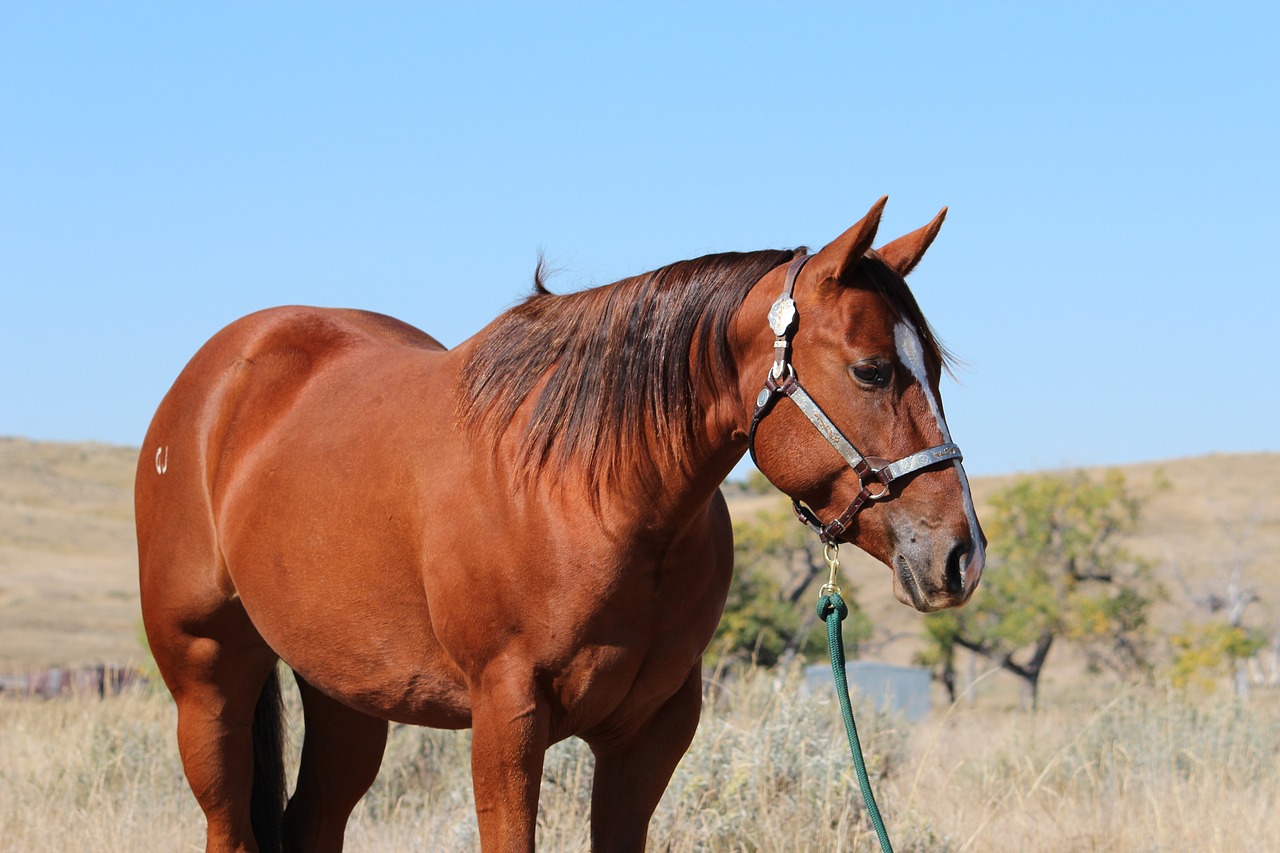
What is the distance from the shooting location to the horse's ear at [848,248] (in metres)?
2.48

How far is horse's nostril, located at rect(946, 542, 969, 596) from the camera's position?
242cm

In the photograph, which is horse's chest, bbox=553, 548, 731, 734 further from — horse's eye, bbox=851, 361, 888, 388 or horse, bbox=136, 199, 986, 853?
horse's eye, bbox=851, 361, 888, 388

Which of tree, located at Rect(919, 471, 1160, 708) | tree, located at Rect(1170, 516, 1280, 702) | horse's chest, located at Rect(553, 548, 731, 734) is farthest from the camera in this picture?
tree, located at Rect(919, 471, 1160, 708)

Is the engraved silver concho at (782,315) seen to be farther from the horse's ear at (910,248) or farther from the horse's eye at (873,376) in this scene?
the horse's ear at (910,248)

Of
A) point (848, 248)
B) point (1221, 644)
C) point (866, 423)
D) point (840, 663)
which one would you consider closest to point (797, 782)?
point (840, 663)

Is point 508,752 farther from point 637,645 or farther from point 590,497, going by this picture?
point 590,497

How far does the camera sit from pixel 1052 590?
67.1 feet

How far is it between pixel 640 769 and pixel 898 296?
132 centimetres

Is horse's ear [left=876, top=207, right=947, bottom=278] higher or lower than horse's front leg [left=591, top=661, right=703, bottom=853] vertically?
higher

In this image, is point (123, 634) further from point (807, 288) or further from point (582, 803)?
point (807, 288)

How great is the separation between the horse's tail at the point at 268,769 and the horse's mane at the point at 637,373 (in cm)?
176

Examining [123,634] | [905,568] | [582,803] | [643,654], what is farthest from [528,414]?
[123,634]

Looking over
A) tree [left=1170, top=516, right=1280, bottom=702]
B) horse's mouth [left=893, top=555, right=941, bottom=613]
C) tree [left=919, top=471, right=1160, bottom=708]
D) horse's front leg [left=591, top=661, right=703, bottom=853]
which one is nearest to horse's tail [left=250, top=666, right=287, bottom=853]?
horse's front leg [left=591, top=661, right=703, bottom=853]

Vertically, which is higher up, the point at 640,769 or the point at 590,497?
the point at 590,497
